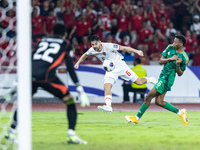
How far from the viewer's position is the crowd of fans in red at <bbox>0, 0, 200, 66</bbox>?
58.0ft

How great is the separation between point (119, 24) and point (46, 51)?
12231mm

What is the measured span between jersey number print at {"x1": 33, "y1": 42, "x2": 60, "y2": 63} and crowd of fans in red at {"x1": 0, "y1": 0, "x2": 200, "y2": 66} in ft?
34.2

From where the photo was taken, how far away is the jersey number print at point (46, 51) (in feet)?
→ 21.2

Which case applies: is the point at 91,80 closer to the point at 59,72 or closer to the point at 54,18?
the point at 59,72

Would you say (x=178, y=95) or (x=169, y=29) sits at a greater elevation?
(x=169, y=29)

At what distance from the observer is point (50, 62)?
6.46 metres

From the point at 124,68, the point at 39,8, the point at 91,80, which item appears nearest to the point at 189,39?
the point at 91,80

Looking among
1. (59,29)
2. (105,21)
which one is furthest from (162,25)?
(59,29)

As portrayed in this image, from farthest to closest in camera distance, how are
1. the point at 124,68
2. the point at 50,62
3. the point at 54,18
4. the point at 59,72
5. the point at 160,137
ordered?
the point at 54,18, the point at 59,72, the point at 124,68, the point at 160,137, the point at 50,62

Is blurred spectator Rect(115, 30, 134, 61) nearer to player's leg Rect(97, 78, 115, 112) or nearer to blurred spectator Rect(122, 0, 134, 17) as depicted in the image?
blurred spectator Rect(122, 0, 134, 17)

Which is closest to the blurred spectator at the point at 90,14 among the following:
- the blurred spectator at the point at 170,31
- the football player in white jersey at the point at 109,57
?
the blurred spectator at the point at 170,31

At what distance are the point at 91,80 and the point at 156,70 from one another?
247cm

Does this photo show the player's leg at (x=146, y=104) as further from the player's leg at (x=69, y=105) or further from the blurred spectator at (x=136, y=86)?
the blurred spectator at (x=136, y=86)

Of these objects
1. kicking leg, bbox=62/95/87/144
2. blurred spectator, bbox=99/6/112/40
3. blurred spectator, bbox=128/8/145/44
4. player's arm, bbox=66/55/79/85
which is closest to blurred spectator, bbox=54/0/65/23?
blurred spectator, bbox=99/6/112/40
